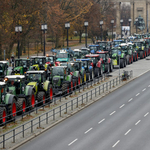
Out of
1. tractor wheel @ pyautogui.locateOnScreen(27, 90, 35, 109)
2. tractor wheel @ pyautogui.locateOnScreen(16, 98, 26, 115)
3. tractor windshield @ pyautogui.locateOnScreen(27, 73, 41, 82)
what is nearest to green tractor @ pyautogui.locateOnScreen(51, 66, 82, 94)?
tractor windshield @ pyautogui.locateOnScreen(27, 73, 41, 82)

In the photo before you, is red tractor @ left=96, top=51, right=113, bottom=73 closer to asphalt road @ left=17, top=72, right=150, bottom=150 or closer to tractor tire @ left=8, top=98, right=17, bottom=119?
asphalt road @ left=17, top=72, right=150, bottom=150

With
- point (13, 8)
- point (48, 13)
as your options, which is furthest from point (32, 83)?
point (48, 13)

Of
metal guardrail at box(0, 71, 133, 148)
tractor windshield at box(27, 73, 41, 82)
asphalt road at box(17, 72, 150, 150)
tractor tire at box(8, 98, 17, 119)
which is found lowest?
asphalt road at box(17, 72, 150, 150)

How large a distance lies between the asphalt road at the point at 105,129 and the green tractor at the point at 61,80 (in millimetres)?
3198

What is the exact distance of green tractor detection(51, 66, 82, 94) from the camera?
128ft

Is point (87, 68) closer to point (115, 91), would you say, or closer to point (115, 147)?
point (115, 91)

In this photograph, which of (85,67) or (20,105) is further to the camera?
(85,67)

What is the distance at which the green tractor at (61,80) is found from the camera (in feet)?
128

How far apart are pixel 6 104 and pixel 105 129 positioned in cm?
631

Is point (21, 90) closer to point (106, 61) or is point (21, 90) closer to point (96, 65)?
point (96, 65)

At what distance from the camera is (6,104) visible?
94.6 ft

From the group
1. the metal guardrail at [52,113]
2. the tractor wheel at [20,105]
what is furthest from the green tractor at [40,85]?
the tractor wheel at [20,105]

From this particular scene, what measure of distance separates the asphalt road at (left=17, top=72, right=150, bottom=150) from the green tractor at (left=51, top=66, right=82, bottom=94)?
320cm

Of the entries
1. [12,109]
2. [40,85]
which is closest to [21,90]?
[12,109]
